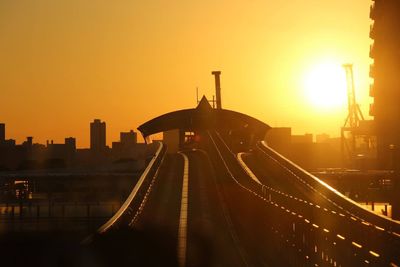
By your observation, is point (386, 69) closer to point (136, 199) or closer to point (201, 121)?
point (201, 121)

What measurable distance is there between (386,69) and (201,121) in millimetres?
29596

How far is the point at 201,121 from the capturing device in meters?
127

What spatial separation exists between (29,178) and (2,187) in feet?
58.3

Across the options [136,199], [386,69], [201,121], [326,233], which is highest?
[386,69]

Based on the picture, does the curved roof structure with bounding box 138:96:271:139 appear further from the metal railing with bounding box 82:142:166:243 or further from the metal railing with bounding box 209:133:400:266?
the metal railing with bounding box 209:133:400:266

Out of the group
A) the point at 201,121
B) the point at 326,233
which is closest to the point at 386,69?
the point at 201,121

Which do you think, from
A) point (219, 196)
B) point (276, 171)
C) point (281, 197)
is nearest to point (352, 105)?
point (276, 171)

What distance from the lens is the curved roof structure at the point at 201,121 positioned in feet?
405

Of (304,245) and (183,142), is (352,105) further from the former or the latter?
(304,245)

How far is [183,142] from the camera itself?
133 meters

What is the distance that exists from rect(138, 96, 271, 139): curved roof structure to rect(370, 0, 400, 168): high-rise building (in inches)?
696

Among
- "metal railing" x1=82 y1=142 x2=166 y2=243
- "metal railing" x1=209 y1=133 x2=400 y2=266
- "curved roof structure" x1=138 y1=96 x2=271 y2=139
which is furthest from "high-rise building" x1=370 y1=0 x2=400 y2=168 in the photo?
"metal railing" x1=209 y1=133 x2=400 y2=266

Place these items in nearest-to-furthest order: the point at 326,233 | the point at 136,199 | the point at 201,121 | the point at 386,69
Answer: the point at 326,233 < the point at 136,199 < the point at 386,69 < the point at 201,121


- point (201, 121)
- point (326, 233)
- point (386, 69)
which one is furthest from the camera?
point (201, 121)
